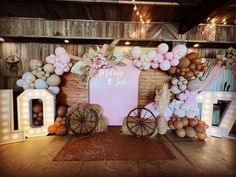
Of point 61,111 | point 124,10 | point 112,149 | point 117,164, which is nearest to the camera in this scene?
point 117,164

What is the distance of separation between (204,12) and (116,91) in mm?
2422

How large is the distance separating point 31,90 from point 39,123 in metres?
0.84

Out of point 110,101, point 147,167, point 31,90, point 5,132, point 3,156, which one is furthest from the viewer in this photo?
point 110,101

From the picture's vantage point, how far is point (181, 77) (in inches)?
141

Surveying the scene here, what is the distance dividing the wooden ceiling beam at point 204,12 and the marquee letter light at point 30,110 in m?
3.42

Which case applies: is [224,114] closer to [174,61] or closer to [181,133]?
[181,133]

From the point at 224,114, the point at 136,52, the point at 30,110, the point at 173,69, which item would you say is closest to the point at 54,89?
the point at 30,110

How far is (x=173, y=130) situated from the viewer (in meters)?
3.75

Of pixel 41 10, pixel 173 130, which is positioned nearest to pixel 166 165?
pixel 173 130

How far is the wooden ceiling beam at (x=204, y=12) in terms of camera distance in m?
2.36

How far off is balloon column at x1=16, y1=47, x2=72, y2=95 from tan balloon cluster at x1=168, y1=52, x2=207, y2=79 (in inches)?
103

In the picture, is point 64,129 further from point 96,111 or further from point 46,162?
point 46,162

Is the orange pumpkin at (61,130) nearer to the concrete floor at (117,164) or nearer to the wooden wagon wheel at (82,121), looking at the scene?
the wooden wagon wheel at (82,121)

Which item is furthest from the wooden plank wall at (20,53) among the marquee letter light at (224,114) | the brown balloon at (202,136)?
the brown balloon at (202,136)
